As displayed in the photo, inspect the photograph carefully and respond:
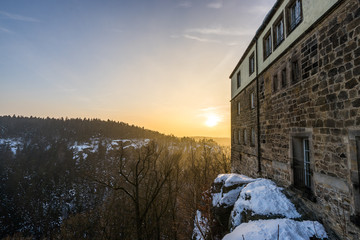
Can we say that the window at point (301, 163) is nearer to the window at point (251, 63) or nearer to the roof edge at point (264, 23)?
the roof edge at point (264, 23)

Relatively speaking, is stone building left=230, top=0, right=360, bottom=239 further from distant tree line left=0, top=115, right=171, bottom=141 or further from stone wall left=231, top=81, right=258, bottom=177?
Result: distant tree line left=0, top=115, right=171, bottom=141

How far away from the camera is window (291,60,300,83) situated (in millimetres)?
6604

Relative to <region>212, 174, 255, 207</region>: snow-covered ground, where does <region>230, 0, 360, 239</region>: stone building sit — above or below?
above

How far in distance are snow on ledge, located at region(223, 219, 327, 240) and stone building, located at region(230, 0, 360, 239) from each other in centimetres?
61

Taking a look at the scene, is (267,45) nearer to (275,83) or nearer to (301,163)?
(275,83)

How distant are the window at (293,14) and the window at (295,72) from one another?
4.51ft

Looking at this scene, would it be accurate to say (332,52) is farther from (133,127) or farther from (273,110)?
(133,127)

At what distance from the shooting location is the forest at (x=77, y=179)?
23.6 m

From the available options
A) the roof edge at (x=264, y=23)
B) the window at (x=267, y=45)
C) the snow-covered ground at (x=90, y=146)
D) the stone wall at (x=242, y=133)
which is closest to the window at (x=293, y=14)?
the roof edge at (x=264, y=23)

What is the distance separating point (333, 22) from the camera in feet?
15.8

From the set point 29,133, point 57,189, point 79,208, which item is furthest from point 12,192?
point 29,133

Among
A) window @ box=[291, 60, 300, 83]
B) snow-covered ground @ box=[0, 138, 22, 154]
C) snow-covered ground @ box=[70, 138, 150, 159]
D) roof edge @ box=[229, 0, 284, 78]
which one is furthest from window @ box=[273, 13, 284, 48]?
snow-covered ground @ box=[0, 138, 22, 154]

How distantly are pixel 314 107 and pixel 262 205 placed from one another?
347cm

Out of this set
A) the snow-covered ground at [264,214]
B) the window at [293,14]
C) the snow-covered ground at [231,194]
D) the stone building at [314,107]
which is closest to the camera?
the stone building at [314,107]
